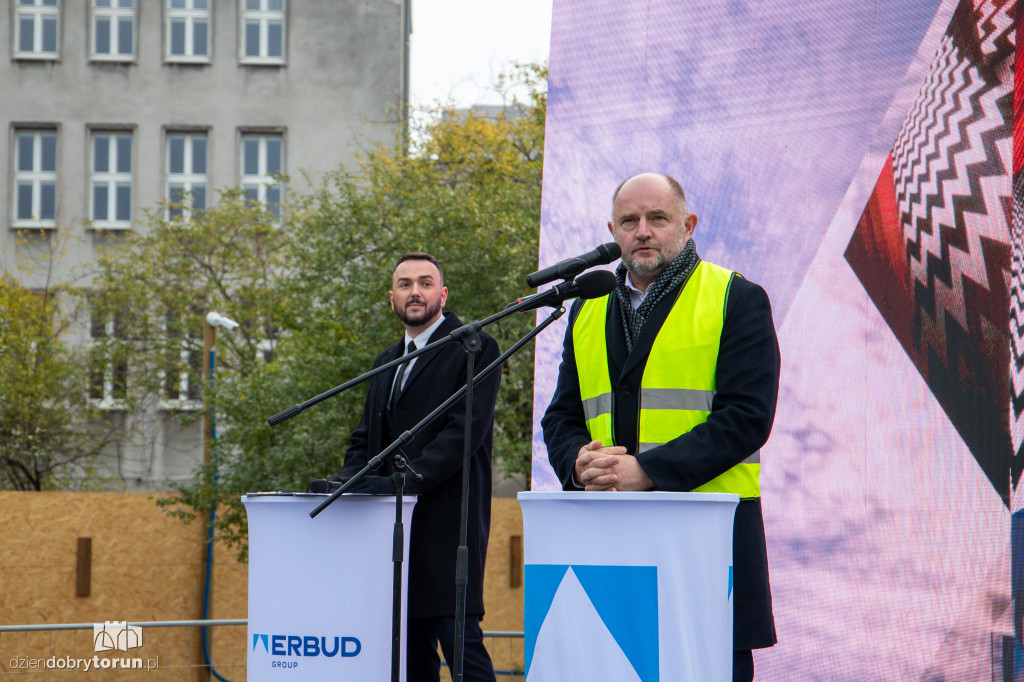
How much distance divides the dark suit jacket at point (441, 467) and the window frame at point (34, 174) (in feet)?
67.0

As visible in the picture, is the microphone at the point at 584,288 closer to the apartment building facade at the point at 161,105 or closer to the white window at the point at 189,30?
the apartment building facade at the point at 161,105

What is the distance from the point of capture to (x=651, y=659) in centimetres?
226

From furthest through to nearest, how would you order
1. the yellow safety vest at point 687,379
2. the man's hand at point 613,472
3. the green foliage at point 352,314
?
the green foliage at point 352,314 → the yellow safety vest at point 687,379 → the man's hand at point 613,472

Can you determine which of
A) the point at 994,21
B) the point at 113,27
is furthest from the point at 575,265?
the point at 113,27

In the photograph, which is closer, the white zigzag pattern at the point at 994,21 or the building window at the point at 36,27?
the white zigzag pattern at the point at 994,21

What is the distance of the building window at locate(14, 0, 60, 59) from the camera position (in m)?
22.8

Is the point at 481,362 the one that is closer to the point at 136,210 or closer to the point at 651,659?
the point at 651,659

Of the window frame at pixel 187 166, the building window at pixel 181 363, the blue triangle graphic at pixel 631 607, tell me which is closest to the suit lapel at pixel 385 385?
the blue triangle graphic at pixel 631 607

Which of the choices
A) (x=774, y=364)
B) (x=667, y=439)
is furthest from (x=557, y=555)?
(x=774, y=364)

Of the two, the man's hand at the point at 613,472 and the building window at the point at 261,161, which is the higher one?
the building window at the point at 261,161

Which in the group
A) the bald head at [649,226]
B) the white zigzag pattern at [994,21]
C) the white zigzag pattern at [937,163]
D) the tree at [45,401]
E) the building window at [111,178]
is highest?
the building window at [111,178]

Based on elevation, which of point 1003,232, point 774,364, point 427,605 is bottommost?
point 427,605

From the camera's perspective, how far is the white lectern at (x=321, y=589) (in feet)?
10.4

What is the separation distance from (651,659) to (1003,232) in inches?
96.0
